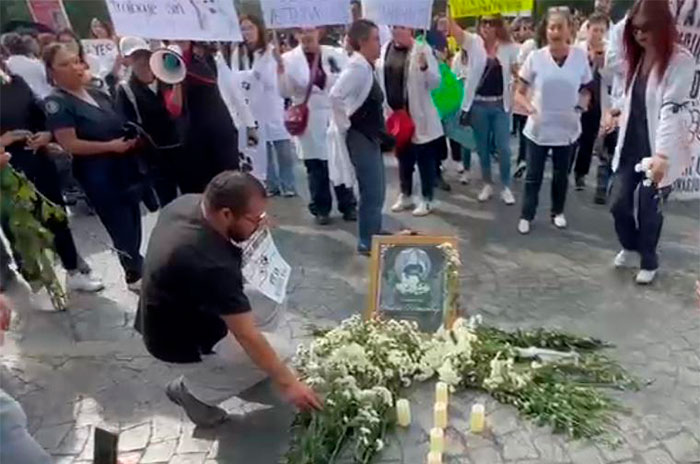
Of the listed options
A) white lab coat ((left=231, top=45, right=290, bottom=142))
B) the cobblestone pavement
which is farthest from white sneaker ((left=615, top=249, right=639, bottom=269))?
white lab coat ((left=231, top=45, right=290, bottom=142))

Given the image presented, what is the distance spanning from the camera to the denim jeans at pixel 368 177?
5703 mm

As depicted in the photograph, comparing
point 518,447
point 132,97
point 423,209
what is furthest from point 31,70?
point 518,447

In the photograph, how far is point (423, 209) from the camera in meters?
6.90

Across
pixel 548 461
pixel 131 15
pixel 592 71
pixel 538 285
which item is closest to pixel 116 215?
pixel 131 15

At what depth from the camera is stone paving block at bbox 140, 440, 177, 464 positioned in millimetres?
3605

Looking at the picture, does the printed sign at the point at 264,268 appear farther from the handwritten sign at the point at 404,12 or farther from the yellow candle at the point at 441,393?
the handwritten sign at the point at 404,12

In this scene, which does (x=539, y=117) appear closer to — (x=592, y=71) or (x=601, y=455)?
(x=592, y=71)

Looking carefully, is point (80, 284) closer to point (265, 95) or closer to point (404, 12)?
point (265, 95)

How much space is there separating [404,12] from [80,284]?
3152 millimetres

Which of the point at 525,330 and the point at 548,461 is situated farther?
the point at 525,330

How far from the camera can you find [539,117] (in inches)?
237

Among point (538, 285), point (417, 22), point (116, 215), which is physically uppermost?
point (417, 22)

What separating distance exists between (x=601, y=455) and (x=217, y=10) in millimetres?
3589

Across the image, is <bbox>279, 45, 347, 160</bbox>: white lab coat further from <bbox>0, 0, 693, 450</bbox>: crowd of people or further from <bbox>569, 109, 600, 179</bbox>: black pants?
<bbox>569, 109, 600, 179</bbox>: black pants
